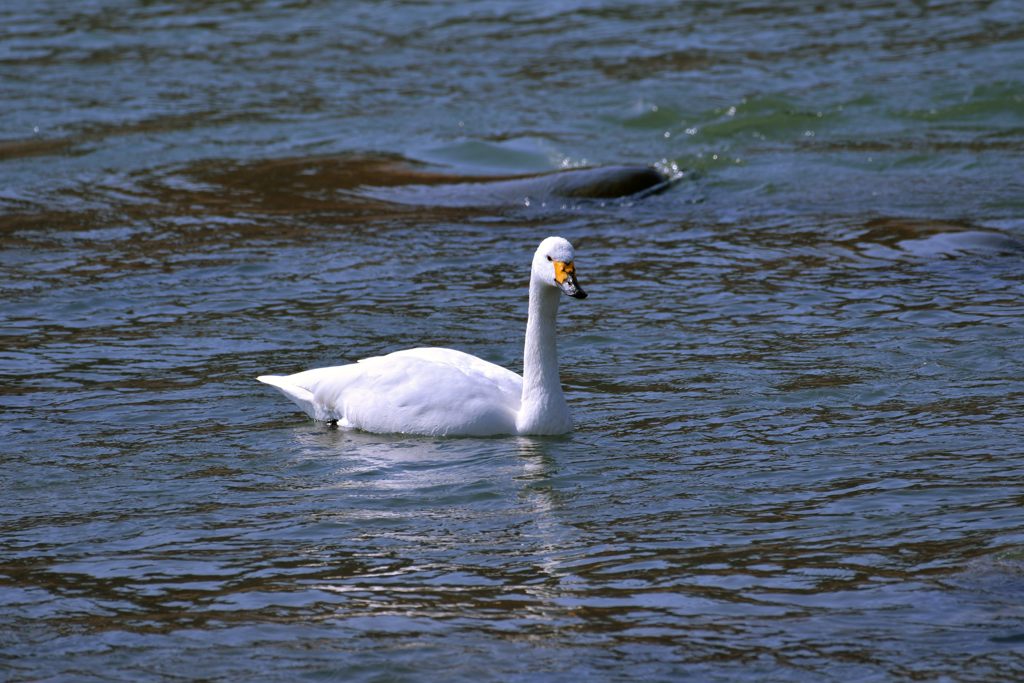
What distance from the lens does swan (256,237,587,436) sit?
8.88 m

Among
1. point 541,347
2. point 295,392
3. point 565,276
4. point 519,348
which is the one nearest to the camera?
point 565,276

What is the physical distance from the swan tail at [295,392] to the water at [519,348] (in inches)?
7.4

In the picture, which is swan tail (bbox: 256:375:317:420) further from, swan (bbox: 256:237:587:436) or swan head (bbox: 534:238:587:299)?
swan head (bbox: 534:238:587:299)

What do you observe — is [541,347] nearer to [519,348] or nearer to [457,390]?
[457,390]

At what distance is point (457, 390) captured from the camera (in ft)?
29.6

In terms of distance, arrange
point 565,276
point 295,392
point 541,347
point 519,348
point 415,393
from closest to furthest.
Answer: point 565,276 → point 541,347 → point 415,393 → point 295,392 → point 519,348

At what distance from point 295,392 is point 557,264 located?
6.01ft

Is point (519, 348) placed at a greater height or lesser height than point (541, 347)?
lesser

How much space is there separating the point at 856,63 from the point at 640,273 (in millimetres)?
8511

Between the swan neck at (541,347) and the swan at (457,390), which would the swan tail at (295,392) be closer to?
the swan at (457,390)

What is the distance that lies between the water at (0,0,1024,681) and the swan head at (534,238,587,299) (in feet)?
2.92

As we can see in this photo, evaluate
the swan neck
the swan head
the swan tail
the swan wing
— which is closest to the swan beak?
the swan head

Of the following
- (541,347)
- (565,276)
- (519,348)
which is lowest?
(519,348)

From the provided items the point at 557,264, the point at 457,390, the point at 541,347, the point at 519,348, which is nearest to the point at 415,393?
the point at 457,390
